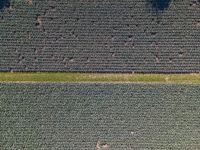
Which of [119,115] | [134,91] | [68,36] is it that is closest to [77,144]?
[119,115]

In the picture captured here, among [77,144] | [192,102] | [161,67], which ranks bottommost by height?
[77,144]

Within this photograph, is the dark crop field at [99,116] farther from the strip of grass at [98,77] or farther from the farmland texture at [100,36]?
the farmland texture at [100,36]

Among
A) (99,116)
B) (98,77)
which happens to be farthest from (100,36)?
(99,116)

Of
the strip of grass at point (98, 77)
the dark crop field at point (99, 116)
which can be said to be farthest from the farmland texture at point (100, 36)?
the dark crop field at point (99, 116)

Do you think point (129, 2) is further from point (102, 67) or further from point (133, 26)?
point (102, 67)

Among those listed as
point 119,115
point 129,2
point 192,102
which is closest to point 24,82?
point 119,115

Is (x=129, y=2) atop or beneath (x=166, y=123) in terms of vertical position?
atop

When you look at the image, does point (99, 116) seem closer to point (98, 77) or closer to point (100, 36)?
point (98, 77)
